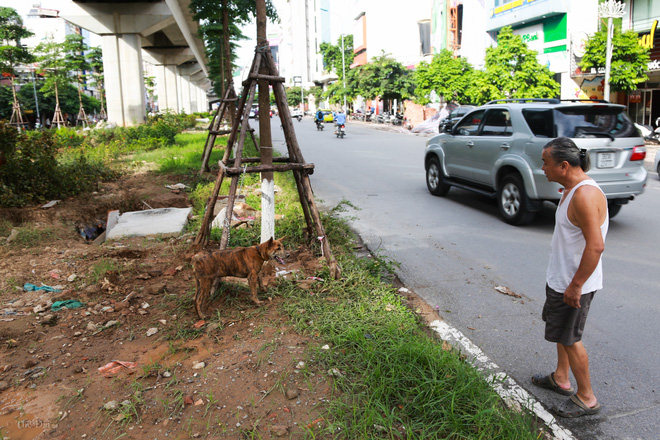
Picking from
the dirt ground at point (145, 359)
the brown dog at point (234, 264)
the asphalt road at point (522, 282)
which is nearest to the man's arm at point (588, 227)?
the asphalt road at point (522, 282)

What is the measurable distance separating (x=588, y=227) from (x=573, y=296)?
0.41 m

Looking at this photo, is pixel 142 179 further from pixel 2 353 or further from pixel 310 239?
pixel 2 353

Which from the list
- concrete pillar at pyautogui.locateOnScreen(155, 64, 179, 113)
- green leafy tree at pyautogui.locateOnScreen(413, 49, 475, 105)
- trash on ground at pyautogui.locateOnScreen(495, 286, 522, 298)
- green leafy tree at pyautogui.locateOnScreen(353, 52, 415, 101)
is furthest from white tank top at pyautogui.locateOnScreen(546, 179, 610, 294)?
concrete pillar at pyautogui.locateOnScreen(155, 64, 179, 113)

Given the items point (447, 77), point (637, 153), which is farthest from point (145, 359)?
point (447, 77)

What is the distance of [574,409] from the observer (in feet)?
9.95

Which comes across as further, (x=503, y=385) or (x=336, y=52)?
(x=336, y=52)

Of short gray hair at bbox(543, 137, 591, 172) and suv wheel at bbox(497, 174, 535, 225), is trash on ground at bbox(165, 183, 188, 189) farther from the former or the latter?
short gray hair at bbox(543, 137, 591, 172)

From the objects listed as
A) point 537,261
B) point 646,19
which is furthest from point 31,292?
point 646,19

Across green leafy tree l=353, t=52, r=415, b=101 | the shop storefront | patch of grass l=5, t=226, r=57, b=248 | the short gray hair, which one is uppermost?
green leafy tree l=353, t=52, r=415, b=101

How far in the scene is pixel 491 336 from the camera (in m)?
4.08

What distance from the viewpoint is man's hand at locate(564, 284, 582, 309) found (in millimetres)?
2902

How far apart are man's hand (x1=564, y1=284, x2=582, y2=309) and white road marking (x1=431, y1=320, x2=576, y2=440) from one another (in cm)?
63

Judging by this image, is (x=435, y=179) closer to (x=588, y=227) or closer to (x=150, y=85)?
(x=588, y=227)

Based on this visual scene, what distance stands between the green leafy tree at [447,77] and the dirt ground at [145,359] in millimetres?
28449
